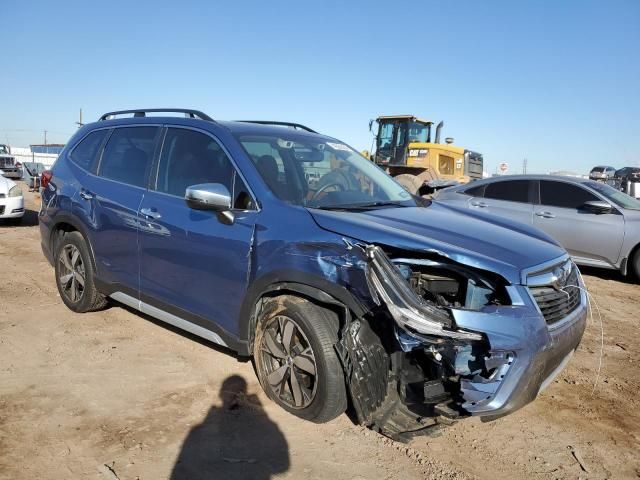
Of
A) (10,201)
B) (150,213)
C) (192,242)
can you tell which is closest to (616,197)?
(192,242)

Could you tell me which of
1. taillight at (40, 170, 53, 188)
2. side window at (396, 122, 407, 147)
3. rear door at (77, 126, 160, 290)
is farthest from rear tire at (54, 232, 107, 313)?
side window at (396, 122, 407, 147)

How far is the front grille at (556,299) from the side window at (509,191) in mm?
5271

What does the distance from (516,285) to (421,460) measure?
3.65 ft

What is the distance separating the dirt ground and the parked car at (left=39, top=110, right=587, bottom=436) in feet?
0.76

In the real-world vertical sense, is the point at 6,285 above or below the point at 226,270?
below

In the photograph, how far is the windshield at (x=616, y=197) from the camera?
7.50 metres

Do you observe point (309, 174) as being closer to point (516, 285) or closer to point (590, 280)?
point (516, 285)

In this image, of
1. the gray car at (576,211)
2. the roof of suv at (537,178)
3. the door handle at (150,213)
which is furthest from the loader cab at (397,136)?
the door handle at (150,213)

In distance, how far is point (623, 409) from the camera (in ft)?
11.5

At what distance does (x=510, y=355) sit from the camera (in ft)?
8.18

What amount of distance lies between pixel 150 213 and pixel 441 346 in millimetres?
2449

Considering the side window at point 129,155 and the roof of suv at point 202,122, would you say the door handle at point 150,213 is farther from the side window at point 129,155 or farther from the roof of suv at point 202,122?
the roof of suv at point 202,122

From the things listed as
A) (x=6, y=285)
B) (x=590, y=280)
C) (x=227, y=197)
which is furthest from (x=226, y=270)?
(x=590, y=280)

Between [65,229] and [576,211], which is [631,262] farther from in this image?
[65,229]
